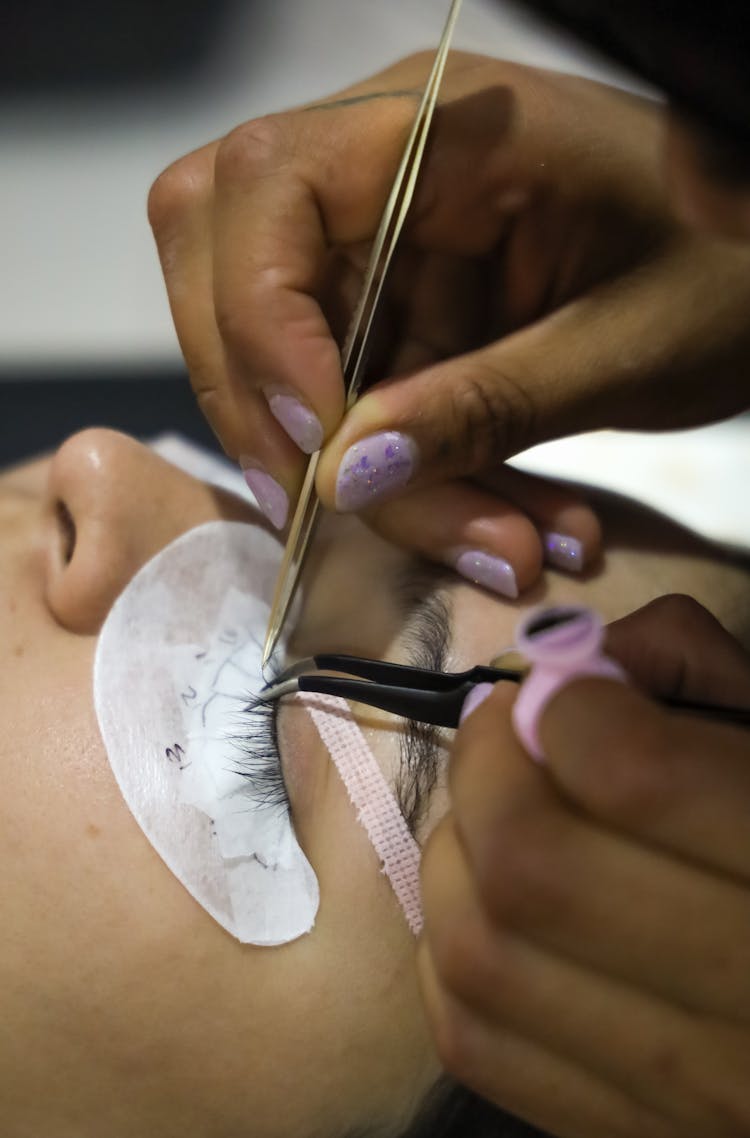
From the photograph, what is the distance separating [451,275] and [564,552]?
0.29 metres

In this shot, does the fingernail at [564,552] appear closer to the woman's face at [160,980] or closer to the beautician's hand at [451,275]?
the beautician's hand at [451,275]

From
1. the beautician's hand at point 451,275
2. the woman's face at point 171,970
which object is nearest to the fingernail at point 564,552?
the beautician's hand at point 451,275

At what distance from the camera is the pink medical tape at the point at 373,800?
2.38 ft

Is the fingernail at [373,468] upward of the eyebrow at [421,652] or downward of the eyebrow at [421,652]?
upward

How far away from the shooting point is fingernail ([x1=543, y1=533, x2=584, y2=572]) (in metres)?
0.85

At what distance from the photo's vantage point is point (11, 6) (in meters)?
1.73

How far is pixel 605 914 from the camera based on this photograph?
47cm

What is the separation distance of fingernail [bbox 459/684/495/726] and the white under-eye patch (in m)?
0.21

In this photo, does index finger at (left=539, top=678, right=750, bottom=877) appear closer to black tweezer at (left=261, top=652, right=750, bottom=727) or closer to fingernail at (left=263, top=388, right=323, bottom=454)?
black tweezer at (left=261, top=652, right=750, bottom=727)

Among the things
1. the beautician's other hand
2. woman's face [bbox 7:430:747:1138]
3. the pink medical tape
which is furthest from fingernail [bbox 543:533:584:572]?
the beautician's other hand

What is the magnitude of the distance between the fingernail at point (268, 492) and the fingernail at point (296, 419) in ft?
0.18

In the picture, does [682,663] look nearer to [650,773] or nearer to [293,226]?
[650,773]

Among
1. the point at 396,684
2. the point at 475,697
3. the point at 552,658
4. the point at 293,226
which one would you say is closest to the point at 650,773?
the point at 552,658

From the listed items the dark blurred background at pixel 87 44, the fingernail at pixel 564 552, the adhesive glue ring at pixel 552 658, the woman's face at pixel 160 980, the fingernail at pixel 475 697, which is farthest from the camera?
the dark blurred background at pixel 87 44
